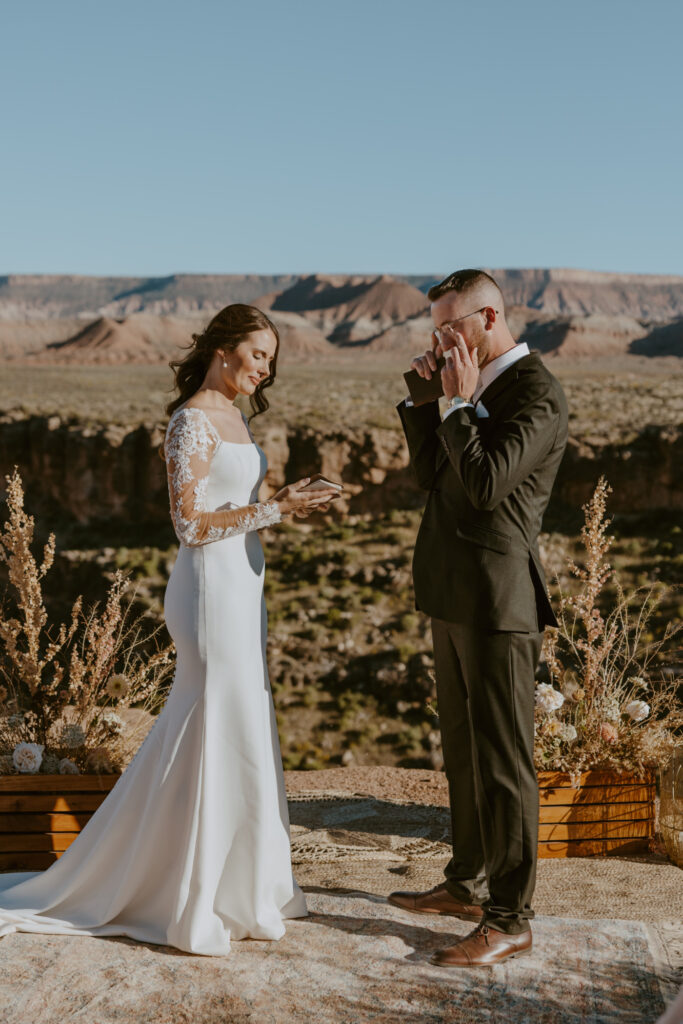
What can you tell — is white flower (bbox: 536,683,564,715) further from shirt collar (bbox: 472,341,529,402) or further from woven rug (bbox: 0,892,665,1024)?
shirt collar (bbox: 472,341,529,402)

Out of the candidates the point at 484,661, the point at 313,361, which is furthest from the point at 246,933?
the point at 313,361

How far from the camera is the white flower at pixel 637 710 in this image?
482cm

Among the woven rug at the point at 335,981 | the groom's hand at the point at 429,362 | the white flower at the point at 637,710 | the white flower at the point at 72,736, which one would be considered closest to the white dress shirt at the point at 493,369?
the groom's hand at the point at 429,362

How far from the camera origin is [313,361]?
379 feet

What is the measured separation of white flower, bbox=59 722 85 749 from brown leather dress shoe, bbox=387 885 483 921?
1.58 meters

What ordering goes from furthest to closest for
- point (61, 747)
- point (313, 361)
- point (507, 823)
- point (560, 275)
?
point (560, 275) → point (313, 361) → point (61, 747) → point (507, 823)

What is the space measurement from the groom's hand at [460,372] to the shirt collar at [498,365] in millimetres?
104

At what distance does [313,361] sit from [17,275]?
283 feet

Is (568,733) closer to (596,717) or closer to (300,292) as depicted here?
(596,717)

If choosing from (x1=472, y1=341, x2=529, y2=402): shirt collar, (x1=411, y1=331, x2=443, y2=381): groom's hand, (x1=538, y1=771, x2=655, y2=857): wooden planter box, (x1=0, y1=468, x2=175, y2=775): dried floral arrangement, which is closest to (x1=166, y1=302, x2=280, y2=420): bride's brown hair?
(x1=411, y1=331, x2=443, y2=381): groom's hand

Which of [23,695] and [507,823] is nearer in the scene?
[507,823]

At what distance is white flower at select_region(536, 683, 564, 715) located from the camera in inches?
188

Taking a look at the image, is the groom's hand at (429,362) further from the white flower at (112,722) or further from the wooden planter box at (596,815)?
the white flower at (112,722)

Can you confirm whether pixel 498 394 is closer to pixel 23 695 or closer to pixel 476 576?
pixel 476 576
